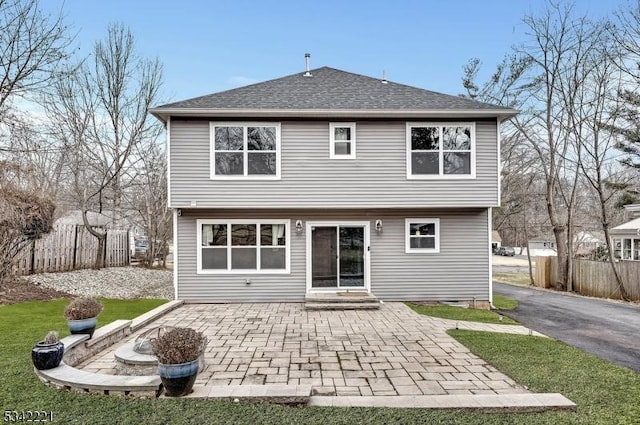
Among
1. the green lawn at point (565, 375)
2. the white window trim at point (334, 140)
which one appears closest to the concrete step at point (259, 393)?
the green lawn at point (565, 375)

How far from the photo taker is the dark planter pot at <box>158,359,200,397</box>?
3.88 metres

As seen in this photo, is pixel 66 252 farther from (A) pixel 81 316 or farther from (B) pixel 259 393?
(B) pixel 259 393

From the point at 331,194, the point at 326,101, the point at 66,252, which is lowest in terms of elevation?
the point at 66,252

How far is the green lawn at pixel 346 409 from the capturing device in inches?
139

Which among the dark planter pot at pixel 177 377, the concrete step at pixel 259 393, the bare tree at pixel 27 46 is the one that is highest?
the bare tree at pixel 27 46

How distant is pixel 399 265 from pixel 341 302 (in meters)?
2.09

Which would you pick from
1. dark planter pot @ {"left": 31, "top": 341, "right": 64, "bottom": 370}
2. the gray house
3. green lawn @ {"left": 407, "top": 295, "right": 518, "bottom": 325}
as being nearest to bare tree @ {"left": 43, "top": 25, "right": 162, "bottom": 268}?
the gray house

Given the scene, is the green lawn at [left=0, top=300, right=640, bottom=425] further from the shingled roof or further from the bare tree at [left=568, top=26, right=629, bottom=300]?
the bare tree at [left=568, top=26, right=629, bottom=300]

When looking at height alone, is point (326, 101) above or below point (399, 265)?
above

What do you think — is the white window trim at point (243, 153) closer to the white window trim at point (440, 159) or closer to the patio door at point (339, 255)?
the patio door at point (339, 255)

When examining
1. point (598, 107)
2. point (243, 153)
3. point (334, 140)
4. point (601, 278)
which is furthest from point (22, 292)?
point (598, 107)

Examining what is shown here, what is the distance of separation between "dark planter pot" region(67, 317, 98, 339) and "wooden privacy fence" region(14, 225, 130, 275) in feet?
24.8

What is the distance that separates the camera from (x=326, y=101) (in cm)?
1016

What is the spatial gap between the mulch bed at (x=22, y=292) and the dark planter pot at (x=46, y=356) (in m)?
6.52
